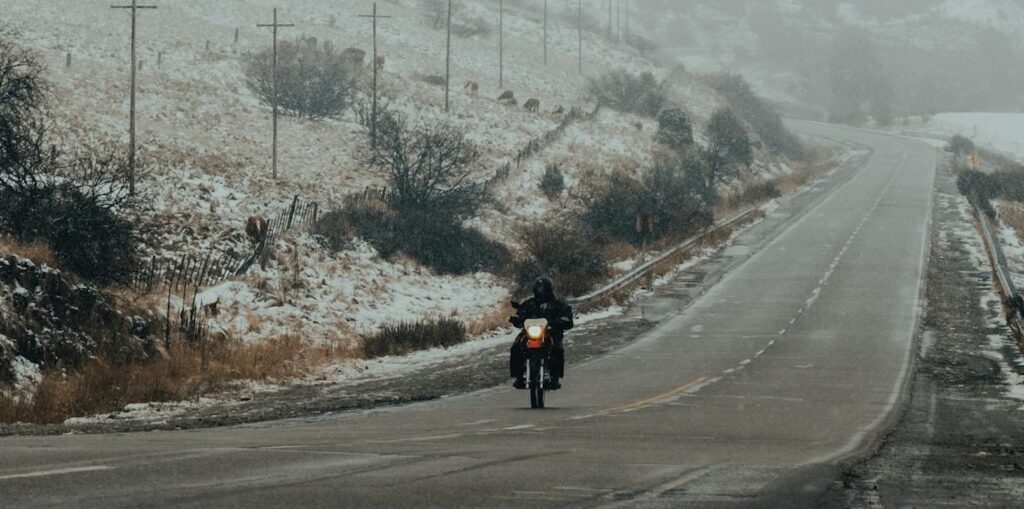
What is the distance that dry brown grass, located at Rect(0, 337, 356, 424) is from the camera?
1691 cm

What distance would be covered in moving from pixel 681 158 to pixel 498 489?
6622 cm

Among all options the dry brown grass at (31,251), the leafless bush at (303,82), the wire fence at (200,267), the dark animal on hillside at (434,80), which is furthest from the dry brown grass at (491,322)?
the dark animal on hillside at (434,80)

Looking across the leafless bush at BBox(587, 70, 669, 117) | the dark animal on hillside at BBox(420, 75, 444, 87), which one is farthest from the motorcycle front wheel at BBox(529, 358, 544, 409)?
the leafless bush at BBox(587, 70, 669, 117)

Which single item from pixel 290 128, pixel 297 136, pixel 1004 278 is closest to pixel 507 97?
pixel 290 128

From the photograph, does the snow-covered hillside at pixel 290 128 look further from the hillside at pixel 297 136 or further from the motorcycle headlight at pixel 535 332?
the motorcycle headlight at pixel 535 332

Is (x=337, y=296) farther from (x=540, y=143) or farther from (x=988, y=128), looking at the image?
(x=988, y=128)

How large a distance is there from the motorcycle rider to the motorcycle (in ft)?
0.31

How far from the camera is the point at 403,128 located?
5800 cm

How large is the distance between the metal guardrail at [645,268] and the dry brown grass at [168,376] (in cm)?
904

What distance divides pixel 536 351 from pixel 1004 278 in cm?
2296

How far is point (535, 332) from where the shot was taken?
16.4 meters

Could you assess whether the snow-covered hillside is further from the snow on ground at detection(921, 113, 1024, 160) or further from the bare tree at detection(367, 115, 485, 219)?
the snow on ground at detection(921, 113, 1024, 160)

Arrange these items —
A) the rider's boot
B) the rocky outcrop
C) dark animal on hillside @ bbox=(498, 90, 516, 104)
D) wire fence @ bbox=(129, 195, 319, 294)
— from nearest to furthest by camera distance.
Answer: the rider's boot < the rocky outcrop < wire fence @ bbox=(129, 195, 319, 294) < dark animal on hillside @ bbox=(498, 90, 516, 104)

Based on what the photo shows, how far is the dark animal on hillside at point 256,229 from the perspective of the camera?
118 ft
